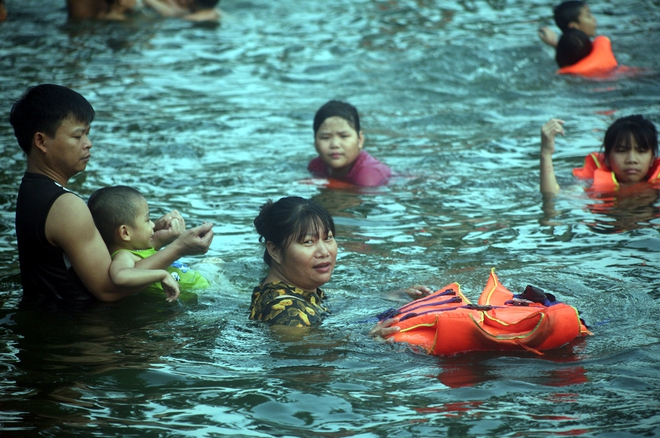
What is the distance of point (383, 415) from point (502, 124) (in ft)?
21.4

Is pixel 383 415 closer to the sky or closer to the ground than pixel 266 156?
closer to the ground

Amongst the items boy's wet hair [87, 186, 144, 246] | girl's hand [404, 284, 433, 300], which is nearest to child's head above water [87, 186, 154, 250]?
boy's wet hair [87, 186, 144, 246]

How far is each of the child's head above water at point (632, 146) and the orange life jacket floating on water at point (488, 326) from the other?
3166 millimetres

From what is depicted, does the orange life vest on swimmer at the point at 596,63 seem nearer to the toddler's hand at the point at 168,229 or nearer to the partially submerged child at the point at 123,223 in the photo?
the toddler's hand at the point at 168,229

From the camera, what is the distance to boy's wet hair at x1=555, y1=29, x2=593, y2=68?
1118 centimetres

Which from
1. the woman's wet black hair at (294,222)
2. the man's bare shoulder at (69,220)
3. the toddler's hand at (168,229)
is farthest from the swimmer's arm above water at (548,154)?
the man's bare shoulder at (69,220)

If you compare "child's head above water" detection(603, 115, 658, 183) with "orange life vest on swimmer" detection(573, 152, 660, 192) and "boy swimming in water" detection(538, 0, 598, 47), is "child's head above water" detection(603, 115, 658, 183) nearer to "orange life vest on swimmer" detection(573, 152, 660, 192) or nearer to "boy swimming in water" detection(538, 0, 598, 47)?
"orange life vest on swimmer" detection(573, 152, 660, 192)

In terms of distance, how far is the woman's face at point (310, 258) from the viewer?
15.4 ft

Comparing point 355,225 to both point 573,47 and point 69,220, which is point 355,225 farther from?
point 573,47

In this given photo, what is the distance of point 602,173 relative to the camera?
735 cm

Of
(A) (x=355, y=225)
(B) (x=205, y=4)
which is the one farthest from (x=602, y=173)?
(B) (x=205, y=4)

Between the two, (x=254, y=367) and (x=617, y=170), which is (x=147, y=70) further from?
(x=254, y=367)

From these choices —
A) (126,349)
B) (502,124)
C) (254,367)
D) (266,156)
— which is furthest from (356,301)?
(502,124)

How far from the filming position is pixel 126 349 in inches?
179
